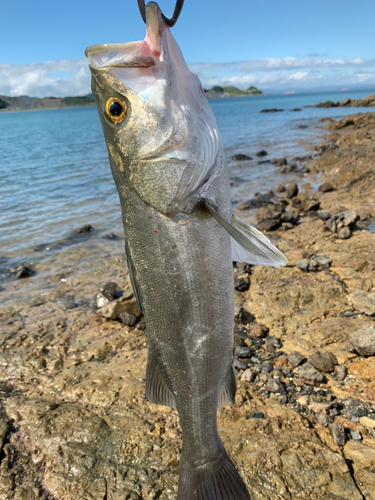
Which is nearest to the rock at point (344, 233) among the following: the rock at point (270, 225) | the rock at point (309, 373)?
the rock at point (270, 225)

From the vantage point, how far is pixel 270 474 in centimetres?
328

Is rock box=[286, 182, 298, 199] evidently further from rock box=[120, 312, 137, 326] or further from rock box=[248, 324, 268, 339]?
rock box=[120, 312, 137, 326]

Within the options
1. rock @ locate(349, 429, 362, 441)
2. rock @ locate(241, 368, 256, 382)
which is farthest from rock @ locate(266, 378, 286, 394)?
rock @ locate(349, 429, 362, 441)

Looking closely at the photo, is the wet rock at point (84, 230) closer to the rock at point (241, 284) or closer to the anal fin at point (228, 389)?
the rock at point (241, 284)

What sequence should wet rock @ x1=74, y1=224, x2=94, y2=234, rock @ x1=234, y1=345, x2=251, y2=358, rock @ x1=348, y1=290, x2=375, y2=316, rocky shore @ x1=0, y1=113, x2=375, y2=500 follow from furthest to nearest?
wet rock @ x1=74, y1=224, x2=94, y2=234 < rock @ x1=348, y1=290, x2=375, y2=316 < rock @ x1=234, y1=345, x2=251, y2=358 < rocky shore @ x1=0, y1=113, x2=375, y2=500

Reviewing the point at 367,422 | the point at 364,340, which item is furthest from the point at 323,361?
the point at 367,422

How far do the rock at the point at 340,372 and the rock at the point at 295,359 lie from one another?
432 mm

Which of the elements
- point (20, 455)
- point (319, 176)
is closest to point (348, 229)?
point (20, 455)

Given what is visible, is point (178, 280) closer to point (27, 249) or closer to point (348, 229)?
point (348, 229)

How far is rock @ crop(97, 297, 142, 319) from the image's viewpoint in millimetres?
6496

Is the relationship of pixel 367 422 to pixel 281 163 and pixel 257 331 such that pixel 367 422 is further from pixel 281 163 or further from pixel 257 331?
pixel 281 163

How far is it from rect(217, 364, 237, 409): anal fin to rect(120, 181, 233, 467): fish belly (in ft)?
0.29

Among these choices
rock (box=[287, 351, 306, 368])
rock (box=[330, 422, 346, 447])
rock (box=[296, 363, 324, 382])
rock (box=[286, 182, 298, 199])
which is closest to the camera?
rock (box=[330, 422, 346, 447])

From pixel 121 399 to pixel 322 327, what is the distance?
3194 mm
